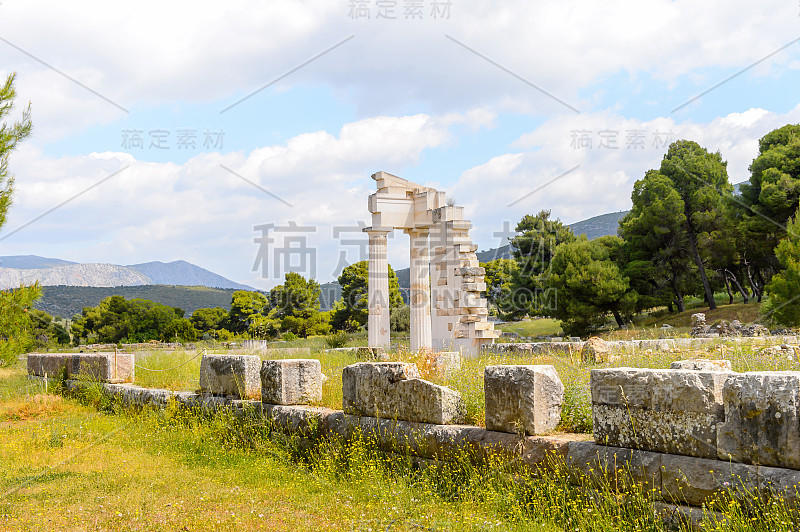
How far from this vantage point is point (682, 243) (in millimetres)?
33500

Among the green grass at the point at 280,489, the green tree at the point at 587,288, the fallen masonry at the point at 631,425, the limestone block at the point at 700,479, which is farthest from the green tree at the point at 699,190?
the limestone block at the point at 700,479

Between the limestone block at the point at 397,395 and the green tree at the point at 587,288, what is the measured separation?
86.0 ft

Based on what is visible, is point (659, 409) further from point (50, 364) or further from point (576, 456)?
point (50, 364)

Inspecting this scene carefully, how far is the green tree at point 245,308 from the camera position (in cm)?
4783

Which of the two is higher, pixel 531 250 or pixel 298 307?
pixel 531 250

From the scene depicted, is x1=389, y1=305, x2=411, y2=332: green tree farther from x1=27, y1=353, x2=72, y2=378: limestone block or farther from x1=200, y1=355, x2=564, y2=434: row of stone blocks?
x1=200, y1=355, x2=564, y2=434: row of stone blocks

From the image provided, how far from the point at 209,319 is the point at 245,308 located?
554cm

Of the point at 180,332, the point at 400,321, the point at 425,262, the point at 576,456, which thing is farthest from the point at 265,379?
the point at 180,332

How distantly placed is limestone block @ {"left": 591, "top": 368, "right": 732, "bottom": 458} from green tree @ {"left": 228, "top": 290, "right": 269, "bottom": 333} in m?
44.0

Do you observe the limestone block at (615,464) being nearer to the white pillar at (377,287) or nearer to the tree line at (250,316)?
the white pillar at (377,287)

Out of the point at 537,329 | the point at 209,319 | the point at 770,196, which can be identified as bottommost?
the point at 537,329

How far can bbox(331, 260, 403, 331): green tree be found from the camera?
42.4 meters

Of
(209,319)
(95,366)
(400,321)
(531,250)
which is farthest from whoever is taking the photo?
(209,319)

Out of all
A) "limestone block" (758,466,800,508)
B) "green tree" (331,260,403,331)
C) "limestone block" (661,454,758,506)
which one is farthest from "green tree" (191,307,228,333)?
"limestone block" (758,466,800,508)
